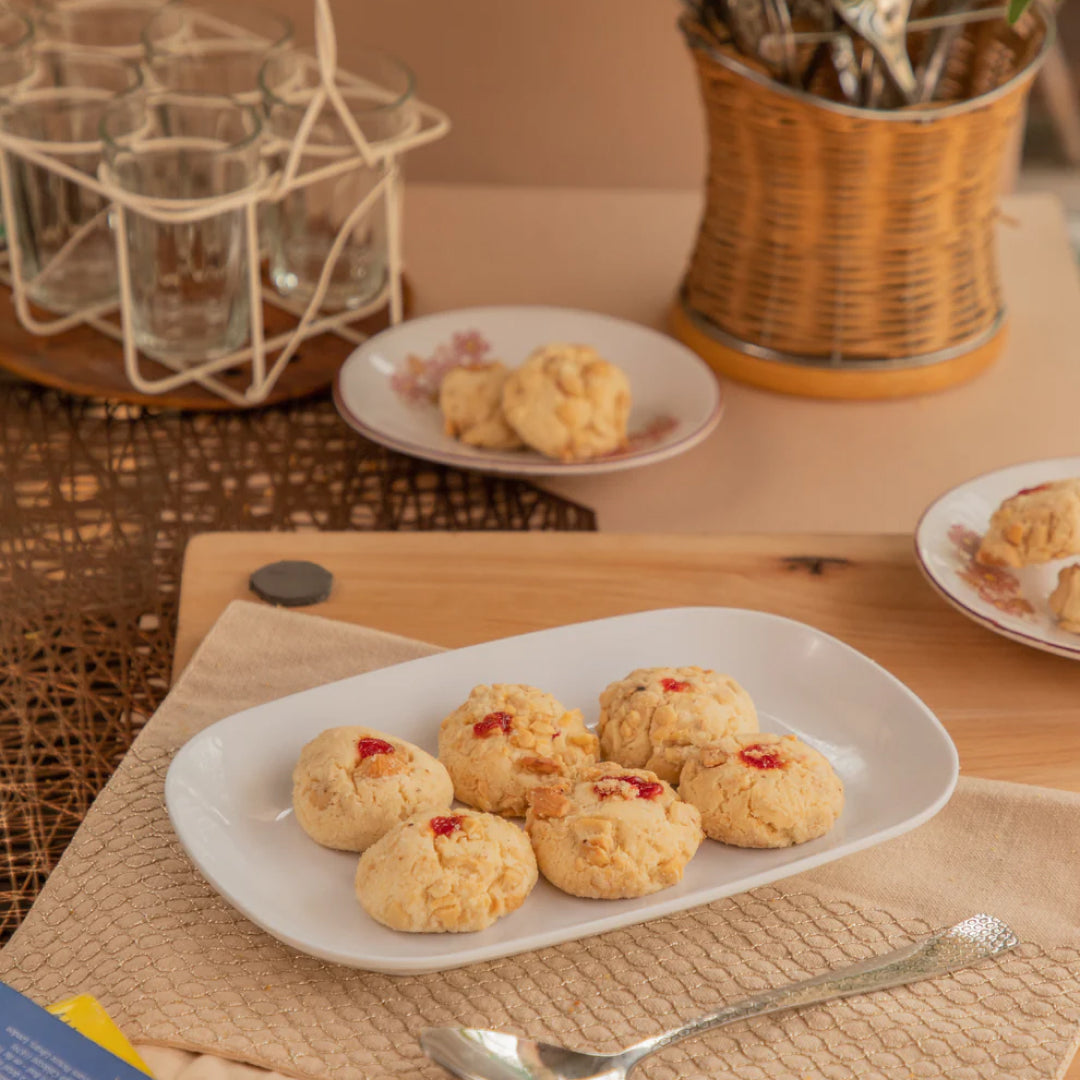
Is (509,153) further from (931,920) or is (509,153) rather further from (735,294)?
(931,920)

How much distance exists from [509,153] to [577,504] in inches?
32.4

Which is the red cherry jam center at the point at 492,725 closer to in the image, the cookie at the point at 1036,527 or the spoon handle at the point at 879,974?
the spoon handle at the point at 879,974

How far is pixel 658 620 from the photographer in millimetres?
806

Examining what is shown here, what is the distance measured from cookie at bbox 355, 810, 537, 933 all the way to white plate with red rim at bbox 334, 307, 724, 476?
1.49 feet

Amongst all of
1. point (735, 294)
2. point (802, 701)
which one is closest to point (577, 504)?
point (735, 294)

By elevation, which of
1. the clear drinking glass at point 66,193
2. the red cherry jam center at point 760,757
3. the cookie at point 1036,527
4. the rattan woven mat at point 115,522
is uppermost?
the clear drinking glass at point 66,193

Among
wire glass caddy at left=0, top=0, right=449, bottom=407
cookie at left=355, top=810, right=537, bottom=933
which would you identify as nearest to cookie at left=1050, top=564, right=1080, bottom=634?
cookie at left=355, top=810, right=537, bottom=933

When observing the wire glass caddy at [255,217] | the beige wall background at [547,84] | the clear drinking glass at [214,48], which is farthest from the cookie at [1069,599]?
the beige wall background at [547,84]

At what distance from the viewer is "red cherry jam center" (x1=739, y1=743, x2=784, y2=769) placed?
2.17ft

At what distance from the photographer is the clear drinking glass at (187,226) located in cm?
108

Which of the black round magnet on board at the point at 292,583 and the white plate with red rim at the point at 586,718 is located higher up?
the white plate with red rim at the point at 586,718

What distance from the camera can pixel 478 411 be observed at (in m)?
1.08

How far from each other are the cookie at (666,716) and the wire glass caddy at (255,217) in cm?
52

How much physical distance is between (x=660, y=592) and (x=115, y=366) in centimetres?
53
